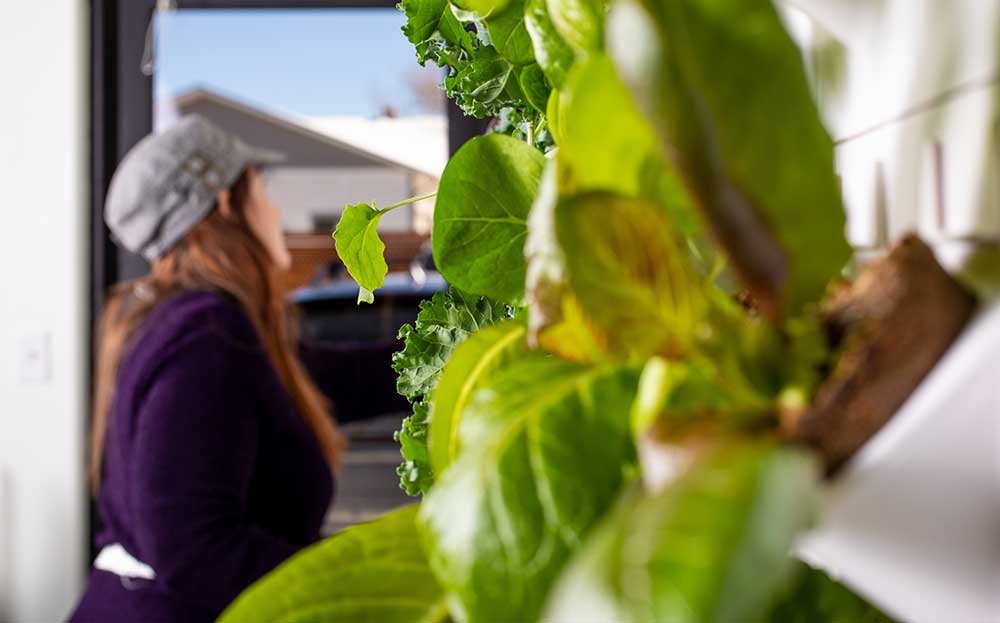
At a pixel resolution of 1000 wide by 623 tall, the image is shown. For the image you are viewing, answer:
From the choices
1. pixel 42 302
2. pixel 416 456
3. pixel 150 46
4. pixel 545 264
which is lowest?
pixel 42 302

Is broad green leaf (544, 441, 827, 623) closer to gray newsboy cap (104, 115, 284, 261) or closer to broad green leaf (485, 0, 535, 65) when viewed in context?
broad green leaf (485, 0, 535, 65)

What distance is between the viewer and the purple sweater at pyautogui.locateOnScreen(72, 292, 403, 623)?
1488 mm

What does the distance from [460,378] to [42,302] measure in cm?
234

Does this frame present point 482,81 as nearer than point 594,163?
No

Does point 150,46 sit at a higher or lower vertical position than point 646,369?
lower

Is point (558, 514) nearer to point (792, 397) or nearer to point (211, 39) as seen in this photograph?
point (792, 397)

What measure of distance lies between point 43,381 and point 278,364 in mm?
867

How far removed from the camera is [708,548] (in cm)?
13

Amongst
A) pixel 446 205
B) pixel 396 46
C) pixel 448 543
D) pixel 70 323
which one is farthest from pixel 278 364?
pixel 448 543

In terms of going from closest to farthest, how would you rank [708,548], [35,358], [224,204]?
[708,548] < [224,204] < [35,358]

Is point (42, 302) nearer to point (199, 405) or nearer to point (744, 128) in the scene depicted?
point (199, 405)

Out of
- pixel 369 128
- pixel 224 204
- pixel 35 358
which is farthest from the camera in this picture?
pixel 369 128

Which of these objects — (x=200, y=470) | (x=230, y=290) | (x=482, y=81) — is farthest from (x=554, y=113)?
(x=230, y=290)

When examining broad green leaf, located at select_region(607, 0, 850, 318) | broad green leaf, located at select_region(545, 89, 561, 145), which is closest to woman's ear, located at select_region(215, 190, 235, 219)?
broad green leaf, located at select_region(545, 89, 561, 145)
